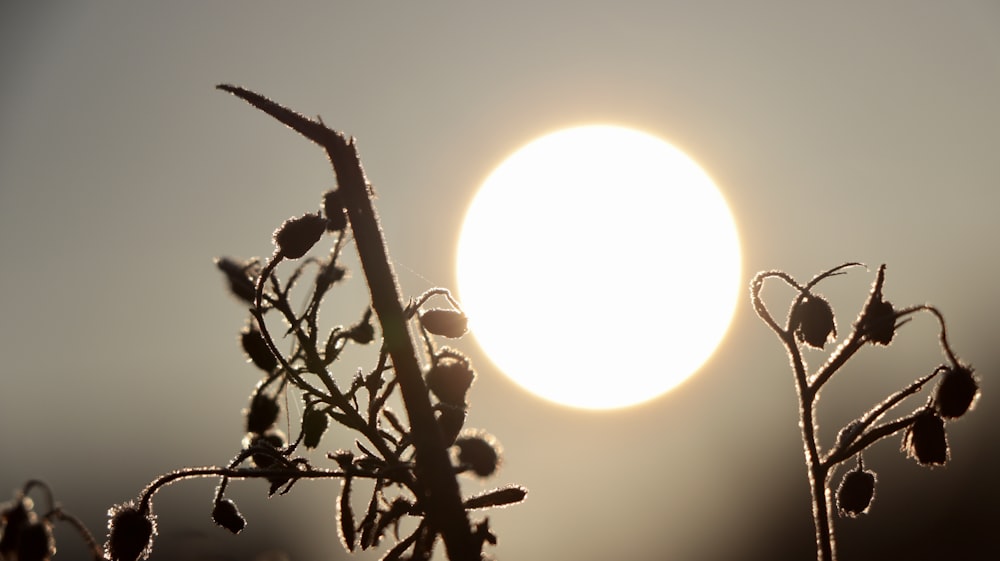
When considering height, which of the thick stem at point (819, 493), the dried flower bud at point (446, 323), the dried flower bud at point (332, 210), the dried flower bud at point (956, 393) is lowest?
the thick stem at point (819, 493)

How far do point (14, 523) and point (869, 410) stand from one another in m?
2.20

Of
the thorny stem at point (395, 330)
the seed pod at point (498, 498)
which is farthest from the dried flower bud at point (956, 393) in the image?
the thorny stem at point (395, 330)

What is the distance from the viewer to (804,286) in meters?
3.04

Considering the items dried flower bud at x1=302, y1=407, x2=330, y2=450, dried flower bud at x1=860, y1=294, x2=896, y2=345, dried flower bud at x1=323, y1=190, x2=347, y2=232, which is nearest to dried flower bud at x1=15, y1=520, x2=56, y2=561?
dried flower bud at x1=302, y1=407, x2=330, y2=450

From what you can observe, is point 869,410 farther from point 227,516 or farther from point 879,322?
point 227,516

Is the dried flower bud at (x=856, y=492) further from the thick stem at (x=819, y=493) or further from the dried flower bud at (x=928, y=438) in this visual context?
the thick stem at (x=819, y=493)

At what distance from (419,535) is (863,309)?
4.48 feet

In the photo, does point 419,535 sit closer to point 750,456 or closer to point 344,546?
point 344,546

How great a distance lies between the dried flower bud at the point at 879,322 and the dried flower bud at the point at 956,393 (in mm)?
348

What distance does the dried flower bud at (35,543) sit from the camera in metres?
2.12

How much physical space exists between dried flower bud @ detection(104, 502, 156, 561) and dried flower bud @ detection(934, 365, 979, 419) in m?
2.29

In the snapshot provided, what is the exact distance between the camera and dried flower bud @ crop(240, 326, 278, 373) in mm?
3129

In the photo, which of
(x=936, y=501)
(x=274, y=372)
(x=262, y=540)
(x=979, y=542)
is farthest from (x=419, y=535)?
(x=262, y=540)

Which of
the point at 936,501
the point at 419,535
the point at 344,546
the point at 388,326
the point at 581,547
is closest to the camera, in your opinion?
the point at 388,326
